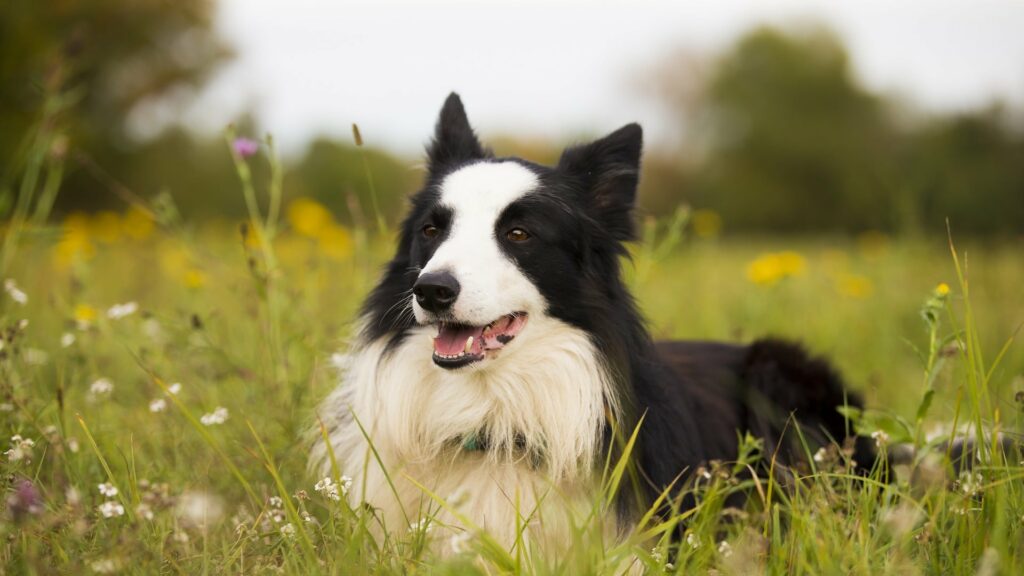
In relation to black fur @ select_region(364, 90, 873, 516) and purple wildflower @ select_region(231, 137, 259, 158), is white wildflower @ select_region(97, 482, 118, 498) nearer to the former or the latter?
black fur @ select_region(364, 90, 873, 516)

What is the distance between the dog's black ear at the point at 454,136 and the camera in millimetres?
3395

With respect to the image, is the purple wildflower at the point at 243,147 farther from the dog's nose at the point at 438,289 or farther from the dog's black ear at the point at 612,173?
the dog's black ear at the point at 612,173

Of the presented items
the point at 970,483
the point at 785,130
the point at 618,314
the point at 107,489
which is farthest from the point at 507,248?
the point at 785,130

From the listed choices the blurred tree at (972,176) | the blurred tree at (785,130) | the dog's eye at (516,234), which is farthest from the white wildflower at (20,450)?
the blurred tree at (785,130)

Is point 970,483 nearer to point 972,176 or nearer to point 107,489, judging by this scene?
point 107,489

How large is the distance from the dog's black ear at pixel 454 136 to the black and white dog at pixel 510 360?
6.4 inches

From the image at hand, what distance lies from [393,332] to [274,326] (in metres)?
0.83

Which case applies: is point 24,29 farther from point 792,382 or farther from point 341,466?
point 792,382

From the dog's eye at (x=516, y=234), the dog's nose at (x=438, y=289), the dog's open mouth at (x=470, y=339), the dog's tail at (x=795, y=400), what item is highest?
the dog's eye at (x=516, y=234)

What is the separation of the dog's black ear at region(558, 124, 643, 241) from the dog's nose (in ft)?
2.71

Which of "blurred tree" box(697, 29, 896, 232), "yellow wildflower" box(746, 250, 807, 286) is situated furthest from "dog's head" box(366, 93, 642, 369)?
"blurred tree" box(697, 29, 896, 232)

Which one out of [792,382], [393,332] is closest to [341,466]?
[393,332]

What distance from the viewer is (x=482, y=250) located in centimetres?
280

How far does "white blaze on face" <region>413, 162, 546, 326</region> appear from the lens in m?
2.67
